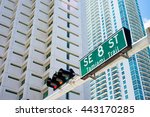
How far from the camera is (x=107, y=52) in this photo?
8852 millimetres

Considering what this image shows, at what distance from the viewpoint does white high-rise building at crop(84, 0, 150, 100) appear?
9438 cm

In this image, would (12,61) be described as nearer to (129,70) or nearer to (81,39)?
(81,39)

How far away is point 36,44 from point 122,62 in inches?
2575

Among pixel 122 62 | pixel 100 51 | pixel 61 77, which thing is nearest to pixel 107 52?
pixel 100 51

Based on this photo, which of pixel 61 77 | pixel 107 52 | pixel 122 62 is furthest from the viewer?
pixel 122 62

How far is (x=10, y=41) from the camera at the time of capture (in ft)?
132

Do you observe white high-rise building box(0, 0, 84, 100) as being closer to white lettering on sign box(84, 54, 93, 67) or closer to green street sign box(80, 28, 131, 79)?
white lettering on sign box(84, 54, 93, 67)

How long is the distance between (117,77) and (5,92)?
2784 inches

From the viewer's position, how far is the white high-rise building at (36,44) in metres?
33.8

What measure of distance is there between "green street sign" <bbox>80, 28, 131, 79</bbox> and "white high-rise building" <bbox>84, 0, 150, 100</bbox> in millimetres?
75849

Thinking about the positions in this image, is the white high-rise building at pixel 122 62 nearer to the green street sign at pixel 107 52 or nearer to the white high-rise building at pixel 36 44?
the white high-rise building at pixel 36 44

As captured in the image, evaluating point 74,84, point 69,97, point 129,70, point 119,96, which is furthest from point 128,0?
point 74,84

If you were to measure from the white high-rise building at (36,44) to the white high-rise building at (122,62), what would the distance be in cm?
4287

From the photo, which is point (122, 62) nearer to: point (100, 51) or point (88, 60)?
point (88, 60)
